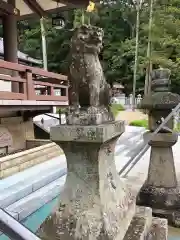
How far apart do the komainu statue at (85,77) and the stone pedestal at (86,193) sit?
0.11m

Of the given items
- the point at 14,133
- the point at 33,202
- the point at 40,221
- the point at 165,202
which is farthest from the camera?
the point at 14,133

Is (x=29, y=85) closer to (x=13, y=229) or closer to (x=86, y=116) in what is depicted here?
(x=86, y=116)

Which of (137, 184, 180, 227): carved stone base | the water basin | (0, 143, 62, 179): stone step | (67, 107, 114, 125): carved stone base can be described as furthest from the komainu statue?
(0, 143, 62, 179): stone step

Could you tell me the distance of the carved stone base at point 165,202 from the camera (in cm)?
359

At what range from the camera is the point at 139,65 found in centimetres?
2698

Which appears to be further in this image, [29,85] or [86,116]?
[29,85]

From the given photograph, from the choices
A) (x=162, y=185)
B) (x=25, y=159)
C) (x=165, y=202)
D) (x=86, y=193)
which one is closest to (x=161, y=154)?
(x=162, y=185)

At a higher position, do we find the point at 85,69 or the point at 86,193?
the point at 85,69

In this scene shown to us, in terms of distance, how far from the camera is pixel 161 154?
370 cm

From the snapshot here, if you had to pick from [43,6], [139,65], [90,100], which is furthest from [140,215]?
[139,65]

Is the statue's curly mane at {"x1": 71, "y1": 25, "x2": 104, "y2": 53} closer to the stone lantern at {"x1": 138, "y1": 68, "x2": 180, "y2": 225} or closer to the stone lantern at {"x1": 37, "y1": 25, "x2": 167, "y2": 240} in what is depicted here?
the stone lantern at {"x1": 37, "y1": 25, "x2": 167, "y2": 240}

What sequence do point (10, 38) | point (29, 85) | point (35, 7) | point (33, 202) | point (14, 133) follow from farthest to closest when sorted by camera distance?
point (35, 7)
point (14, 133)
point (10, 38)
point (29, 85)
point (33, 202)

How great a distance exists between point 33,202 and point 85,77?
2.90 m

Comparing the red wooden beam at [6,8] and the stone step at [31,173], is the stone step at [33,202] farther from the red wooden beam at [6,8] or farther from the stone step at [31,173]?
the red wooden beam at [6,8]
